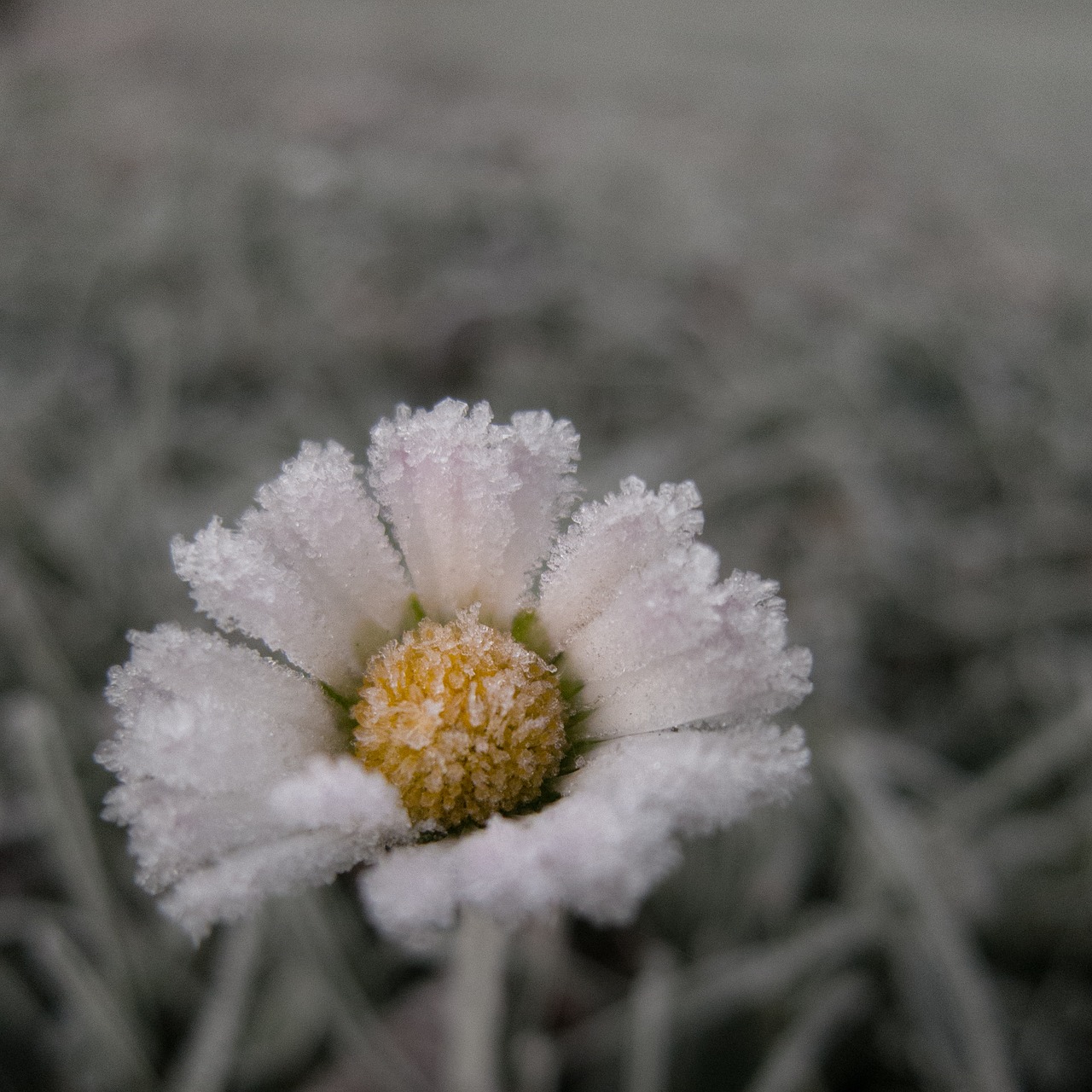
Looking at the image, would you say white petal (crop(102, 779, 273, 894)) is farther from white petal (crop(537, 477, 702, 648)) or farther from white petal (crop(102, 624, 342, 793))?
white petal (crop(537, 477, 702, 648))

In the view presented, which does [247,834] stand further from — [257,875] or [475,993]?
[475,993]

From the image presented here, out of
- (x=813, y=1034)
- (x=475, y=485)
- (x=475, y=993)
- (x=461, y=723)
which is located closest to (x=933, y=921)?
(x=813, y=1034)

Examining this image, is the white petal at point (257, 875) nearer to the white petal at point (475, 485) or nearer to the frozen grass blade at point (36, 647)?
the white petal at point (475, 485)

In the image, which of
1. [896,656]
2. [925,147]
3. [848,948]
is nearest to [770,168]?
[925,147]

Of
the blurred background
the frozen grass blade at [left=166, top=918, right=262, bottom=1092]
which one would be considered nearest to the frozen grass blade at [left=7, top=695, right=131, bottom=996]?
the blurred background

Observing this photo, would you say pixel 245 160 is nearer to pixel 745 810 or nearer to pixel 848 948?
pixel 848 948

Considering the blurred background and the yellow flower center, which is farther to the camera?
the blurred background
